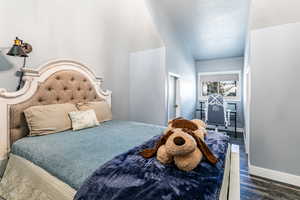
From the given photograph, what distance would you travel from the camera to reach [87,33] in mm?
2418

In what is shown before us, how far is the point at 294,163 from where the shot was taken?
1.88 meters

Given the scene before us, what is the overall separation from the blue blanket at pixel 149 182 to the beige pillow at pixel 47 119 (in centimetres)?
110

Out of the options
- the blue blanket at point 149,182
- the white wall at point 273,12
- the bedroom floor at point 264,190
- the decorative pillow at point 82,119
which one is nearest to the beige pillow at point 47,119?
the decorative pillow at point 82,119

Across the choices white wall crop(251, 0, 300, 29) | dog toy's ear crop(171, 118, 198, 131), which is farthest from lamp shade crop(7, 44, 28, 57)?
white wall crop(251, 0, 300, 29)

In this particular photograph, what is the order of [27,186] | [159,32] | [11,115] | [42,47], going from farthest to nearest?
[159,32]
[42,47]
[11,115]
[27,186]

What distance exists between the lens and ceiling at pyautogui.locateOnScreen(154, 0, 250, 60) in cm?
270

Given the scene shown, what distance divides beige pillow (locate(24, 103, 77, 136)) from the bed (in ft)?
0.35

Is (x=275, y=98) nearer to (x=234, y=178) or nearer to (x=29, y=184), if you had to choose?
(x=234, y=178)

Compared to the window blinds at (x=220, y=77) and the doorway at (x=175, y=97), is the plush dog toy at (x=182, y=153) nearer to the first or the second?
the doorway at (x=175, y=97)

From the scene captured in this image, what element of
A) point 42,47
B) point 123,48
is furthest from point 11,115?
point 123,48

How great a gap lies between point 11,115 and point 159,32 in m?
2.62

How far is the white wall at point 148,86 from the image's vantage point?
3.07m

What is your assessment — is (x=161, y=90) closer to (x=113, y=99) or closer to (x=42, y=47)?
(x=113, y=99)

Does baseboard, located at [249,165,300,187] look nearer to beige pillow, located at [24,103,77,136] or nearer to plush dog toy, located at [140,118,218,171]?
plush dog toy, located at [140,118,218,171]
